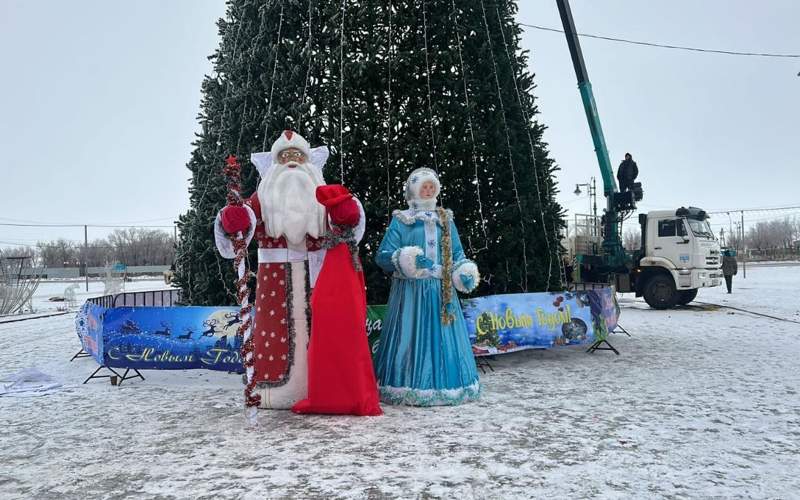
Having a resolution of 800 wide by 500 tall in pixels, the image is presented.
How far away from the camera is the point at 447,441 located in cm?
397

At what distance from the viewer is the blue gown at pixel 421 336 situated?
196 inches

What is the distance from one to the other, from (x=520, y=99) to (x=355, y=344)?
4.59m

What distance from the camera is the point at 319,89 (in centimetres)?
649

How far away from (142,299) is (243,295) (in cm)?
620

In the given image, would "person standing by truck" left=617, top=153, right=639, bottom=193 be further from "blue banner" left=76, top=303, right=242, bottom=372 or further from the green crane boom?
"blue banner" left=76, top=303, right=242, bottom=372

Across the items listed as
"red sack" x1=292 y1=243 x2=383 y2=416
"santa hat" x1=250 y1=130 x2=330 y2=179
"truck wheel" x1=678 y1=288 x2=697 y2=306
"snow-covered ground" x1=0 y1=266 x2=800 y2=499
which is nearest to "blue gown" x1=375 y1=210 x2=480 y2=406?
"snow-covered ground" x1=0 y1=266 x2=800 y2=499

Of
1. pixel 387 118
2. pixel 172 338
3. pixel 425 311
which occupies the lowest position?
pixel 172 338

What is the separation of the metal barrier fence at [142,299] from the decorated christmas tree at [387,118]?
233cm

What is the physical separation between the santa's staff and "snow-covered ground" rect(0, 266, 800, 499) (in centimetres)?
26

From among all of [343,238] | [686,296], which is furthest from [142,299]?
[686,296]

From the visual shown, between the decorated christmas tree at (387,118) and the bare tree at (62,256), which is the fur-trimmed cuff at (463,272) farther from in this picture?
the bare tree at (62,256)

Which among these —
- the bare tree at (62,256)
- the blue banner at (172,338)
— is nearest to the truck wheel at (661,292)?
the blue banner at (172,338)

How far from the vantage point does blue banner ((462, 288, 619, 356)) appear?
21.9ft

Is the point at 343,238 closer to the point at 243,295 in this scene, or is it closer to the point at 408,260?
the point at 408,260
